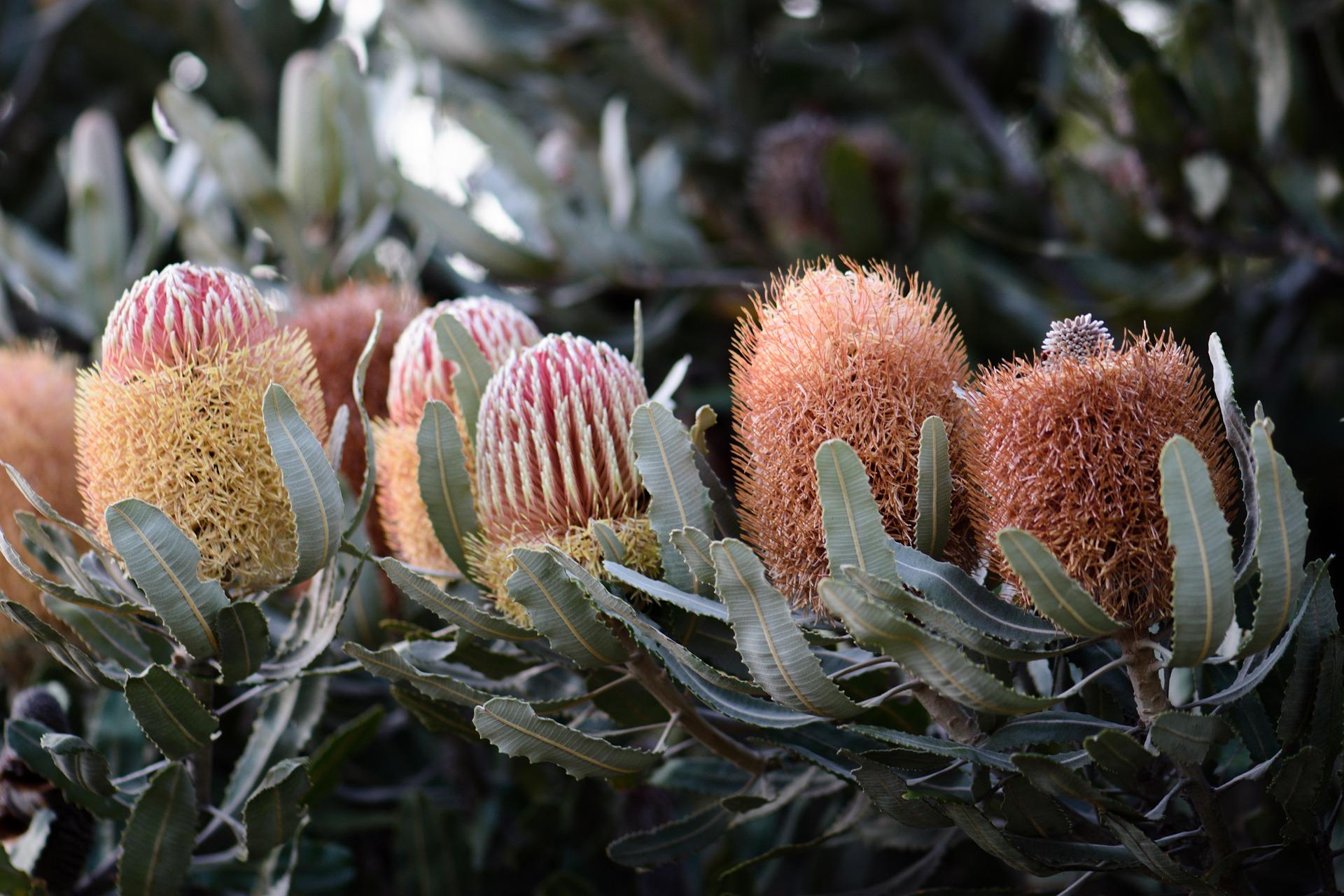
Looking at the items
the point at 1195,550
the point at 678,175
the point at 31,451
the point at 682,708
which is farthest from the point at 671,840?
the point at 678,175

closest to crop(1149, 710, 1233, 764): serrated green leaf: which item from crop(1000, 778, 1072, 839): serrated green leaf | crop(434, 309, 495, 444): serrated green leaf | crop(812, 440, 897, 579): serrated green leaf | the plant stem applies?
crop(1000, 778, 1072, 839): serrated green leaf

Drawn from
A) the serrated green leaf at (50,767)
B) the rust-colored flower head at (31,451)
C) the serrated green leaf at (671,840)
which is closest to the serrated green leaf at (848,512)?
the serrated green leaf at (671,840)

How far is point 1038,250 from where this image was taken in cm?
216

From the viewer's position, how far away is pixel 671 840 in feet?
4.04

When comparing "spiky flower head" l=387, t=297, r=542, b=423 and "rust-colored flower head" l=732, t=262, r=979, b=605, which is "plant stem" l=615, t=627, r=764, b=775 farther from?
"spiky flower head" l=387, t=297, r=542, b=423

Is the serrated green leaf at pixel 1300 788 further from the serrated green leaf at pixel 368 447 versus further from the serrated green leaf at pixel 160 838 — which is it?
the serrated green leaf at pixel 160 838

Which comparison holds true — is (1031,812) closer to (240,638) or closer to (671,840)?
(671,840)

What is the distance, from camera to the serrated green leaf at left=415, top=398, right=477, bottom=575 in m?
1.04

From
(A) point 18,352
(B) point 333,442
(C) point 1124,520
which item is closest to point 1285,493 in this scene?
(C) point 1124,520

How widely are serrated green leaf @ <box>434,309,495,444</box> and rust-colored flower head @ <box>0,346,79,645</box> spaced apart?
1.91 ft

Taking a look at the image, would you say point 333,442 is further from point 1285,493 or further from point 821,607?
point 1285,493

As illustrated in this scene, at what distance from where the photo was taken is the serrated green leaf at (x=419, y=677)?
3.29ft

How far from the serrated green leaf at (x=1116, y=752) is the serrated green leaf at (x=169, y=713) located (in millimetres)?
791

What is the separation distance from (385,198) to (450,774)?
1040 millimetres
